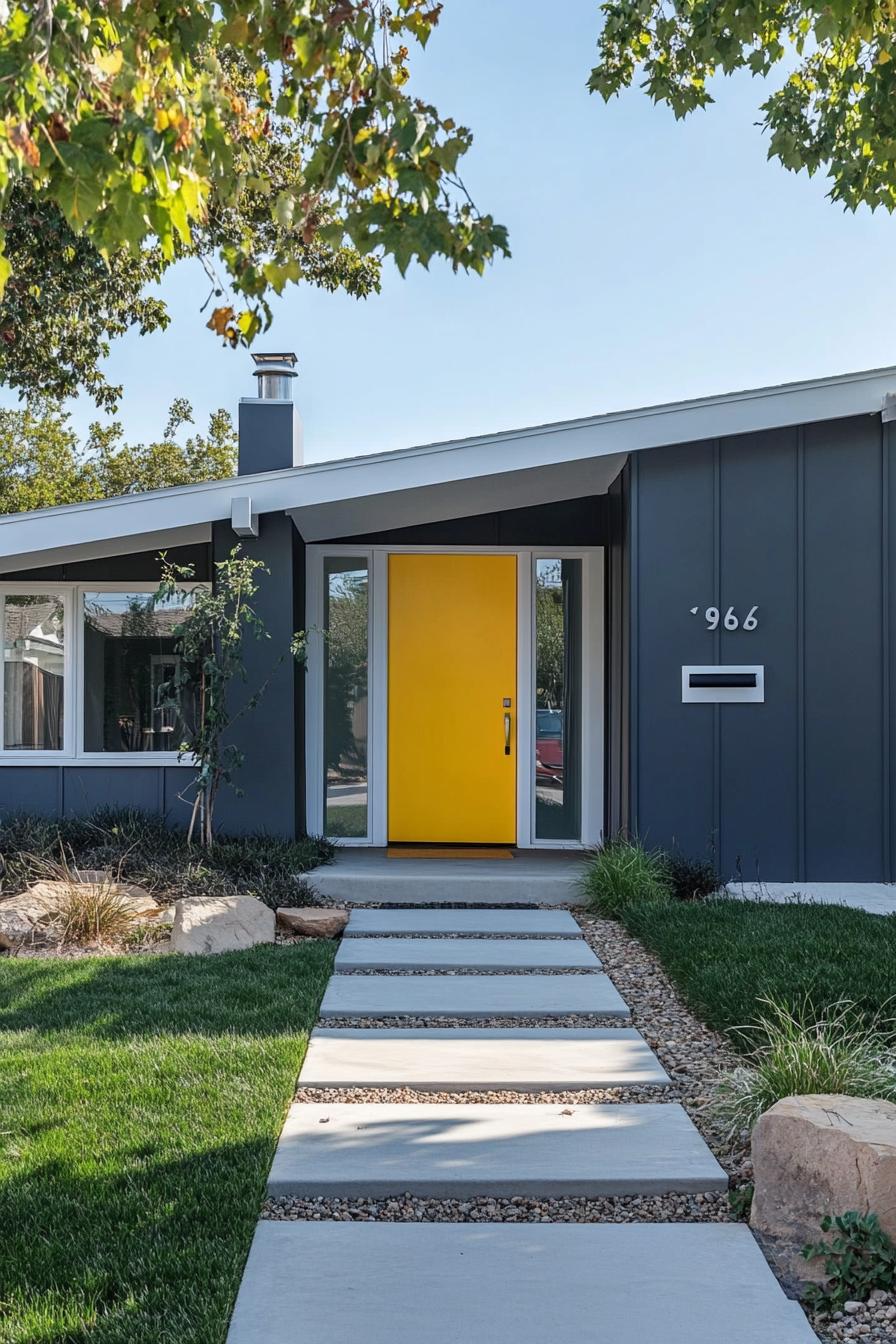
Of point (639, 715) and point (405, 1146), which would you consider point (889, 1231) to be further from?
point (639, 715)

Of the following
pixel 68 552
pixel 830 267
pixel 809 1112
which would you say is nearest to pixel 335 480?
pixel 68 552

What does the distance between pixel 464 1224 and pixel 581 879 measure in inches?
166

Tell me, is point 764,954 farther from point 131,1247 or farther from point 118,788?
point 118,788

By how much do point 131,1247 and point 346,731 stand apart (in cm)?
591

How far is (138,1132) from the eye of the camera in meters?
3.32

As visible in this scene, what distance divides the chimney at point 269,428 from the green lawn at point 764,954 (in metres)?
4.45

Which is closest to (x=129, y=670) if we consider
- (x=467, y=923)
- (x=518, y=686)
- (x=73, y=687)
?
(x=73, y=687)

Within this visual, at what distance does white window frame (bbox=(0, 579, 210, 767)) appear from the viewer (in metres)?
8.04

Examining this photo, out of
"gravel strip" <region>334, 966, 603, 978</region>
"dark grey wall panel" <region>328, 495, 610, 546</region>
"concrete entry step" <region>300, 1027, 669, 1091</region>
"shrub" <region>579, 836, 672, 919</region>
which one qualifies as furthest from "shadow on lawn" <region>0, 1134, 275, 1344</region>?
"dark grey wall panel" <region>328, 495, 610, 546</region>

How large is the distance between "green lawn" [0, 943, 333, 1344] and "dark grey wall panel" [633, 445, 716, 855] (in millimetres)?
2838

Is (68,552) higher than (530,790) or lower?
higher

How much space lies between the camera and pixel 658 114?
22.8 ft

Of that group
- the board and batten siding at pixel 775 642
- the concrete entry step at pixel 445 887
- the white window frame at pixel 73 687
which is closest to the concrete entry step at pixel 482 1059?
the concrete entry step at pixel 445 887

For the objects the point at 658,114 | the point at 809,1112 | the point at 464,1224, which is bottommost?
the point at 464,1224
